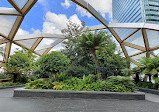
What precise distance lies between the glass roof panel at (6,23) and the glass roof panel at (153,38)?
14.8 metres

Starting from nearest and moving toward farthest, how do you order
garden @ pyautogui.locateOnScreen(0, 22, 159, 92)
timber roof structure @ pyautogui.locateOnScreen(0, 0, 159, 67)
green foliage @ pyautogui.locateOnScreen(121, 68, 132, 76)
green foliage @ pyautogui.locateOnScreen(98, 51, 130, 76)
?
1. garden @ pyautogui.locateOnScreen(0, 22, 159, 92)
2. green foliage @ pyautogui.locateOnScreen(121, 68, 132, 76)
3. timber roof structure @ pyautogui.locateOnScreen(0, 0, 159, 67)
4. green foliage @ pyautogui.locateOnScreen(98, 51, 130, 76)

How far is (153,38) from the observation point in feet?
33.9

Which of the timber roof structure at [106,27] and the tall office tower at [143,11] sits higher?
the tall office tower at [143,11]

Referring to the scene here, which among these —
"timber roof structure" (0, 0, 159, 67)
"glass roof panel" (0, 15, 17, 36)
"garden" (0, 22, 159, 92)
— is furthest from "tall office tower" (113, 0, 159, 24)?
"glass roof panel" (0, 15, 17, 36)

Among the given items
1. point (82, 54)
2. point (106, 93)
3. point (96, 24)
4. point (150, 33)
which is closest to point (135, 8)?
point (96, 24)

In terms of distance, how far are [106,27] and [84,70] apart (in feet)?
25.0

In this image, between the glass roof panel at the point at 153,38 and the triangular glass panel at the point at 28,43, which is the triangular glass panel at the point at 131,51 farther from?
the triangular glass panel at the point at 28,43

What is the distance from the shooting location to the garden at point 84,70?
5094mm

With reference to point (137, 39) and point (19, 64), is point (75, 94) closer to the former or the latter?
point (19, 64)

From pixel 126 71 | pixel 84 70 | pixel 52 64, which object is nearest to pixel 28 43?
pixel 84 70

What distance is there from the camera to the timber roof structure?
8.72 meters

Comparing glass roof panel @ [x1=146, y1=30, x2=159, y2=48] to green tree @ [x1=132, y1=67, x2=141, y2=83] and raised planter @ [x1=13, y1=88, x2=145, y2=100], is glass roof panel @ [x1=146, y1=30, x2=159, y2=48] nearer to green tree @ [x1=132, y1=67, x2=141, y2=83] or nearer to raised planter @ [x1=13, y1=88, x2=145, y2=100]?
green tree @ [x1=132, y1=67, x2=141, y2=83]

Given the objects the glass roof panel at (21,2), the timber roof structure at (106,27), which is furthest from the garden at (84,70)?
the glass roof panel at (21,2)

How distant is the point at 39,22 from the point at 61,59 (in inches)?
586
